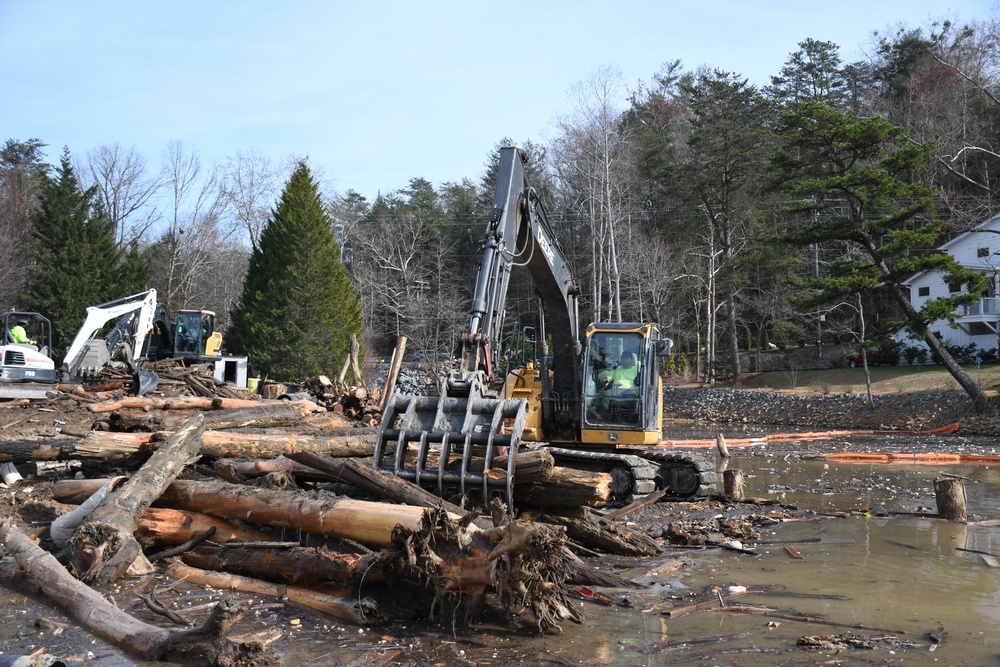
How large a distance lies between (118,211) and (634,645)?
52.2m

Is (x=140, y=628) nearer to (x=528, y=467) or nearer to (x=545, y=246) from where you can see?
(x=528, y=467)

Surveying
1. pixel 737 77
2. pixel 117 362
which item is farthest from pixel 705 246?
pixel 117 362

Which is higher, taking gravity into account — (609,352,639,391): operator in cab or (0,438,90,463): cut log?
(609,352,639,391): operator in cab

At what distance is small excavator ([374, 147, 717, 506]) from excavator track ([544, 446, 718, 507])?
16 millimetres

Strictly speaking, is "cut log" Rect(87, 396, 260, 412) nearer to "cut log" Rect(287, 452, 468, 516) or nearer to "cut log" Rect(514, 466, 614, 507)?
"cut log" Rect(287, 452, 468, 516)

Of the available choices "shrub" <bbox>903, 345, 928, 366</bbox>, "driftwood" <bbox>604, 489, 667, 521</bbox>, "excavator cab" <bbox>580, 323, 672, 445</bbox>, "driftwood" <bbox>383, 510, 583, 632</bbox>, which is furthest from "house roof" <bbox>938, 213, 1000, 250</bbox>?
"driftwood" <bbox>383, 510, 583, 632</bbox>

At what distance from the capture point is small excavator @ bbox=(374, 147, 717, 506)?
26.8ft

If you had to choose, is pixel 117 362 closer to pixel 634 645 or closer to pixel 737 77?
pixel 634 645

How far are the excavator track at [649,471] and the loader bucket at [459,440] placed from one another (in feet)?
8.12

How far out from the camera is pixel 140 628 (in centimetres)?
559

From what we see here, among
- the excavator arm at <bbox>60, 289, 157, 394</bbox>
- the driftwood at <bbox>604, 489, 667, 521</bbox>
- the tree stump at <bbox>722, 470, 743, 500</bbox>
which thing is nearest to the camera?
→ the driftwood at <bbox>604, 489, 667, 521</bbox>

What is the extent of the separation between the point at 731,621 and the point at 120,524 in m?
5.27

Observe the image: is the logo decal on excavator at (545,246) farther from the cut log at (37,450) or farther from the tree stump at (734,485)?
the cut log at (37,450)

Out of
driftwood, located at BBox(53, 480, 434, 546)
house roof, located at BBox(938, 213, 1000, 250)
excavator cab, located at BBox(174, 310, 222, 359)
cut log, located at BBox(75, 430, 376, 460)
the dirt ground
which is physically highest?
house roof, located at BBox(938, 213, 1000, 250)
